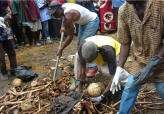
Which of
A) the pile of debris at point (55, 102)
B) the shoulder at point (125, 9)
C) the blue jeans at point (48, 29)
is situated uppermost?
the shoulder at point (125, 9)

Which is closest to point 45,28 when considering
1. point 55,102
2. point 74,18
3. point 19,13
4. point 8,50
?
point 19,13

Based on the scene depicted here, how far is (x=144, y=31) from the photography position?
1.82 metres

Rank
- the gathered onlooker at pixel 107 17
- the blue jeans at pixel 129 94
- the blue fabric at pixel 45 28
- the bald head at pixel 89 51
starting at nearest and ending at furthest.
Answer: the blue jeans at pixel 129 94 < the bald head at pixel 89 51 < the blue fabric at pixel 45 28 < the gathered onlooker at pixel 107 17

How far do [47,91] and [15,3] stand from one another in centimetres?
463

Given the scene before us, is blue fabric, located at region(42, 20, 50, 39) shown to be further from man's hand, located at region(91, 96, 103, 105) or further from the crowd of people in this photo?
man's hand, located at region(91, 96, 103, 105)

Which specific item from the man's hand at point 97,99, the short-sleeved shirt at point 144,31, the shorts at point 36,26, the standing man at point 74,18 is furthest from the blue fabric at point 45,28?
the short-sleeved shirt at point 144,31

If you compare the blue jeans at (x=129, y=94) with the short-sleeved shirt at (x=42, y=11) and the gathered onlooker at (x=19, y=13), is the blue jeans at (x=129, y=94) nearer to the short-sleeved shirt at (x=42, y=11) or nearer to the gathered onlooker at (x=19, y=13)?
the gathered onlooker at (x=19, y=13)

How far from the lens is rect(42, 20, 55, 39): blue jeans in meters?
7.36

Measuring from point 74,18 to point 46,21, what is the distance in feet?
13.4

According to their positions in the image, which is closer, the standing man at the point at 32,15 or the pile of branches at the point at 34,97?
the pile of branches at the point at 34,97

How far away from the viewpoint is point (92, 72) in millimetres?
4121

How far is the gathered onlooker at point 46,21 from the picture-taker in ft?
22.7

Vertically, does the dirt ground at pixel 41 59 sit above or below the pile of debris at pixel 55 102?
above

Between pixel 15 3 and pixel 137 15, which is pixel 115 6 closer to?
pixel 15 3
